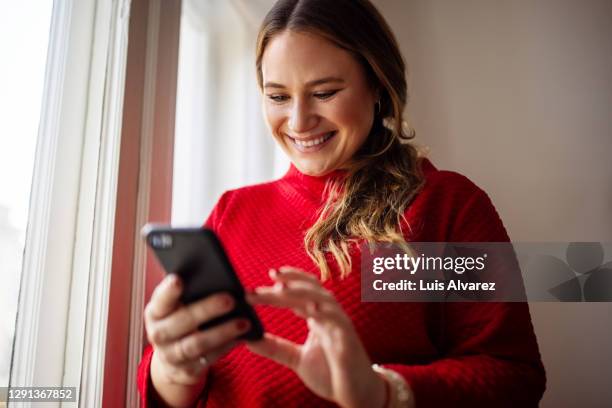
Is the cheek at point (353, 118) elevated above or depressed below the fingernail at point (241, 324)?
above

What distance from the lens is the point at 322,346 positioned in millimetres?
484

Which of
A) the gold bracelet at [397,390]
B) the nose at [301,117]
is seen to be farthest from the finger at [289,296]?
the nose at [301,117]

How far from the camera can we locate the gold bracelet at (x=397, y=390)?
0.53 metres

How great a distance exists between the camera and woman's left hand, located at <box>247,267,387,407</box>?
46 cm

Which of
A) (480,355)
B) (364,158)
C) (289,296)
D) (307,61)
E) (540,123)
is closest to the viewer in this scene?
(289,296)

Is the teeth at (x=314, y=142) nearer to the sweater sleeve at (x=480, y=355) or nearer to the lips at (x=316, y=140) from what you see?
the lips at (x=316, y=140)

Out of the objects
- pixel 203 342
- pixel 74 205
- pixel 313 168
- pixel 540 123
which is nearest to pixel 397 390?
pixel 203 342

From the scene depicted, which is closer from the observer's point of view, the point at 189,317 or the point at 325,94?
the point at 189,317

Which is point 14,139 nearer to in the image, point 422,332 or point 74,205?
point 74,205

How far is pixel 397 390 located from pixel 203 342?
23 centimetres

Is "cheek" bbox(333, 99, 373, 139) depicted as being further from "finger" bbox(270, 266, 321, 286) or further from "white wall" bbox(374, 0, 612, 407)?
"white wall" bbox(374, 0, 612, 407)

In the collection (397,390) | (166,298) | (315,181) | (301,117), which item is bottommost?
(397,390)

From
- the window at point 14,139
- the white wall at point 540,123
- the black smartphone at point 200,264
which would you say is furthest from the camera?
the white wall at point 540,123

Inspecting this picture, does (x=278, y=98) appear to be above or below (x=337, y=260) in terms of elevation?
above
